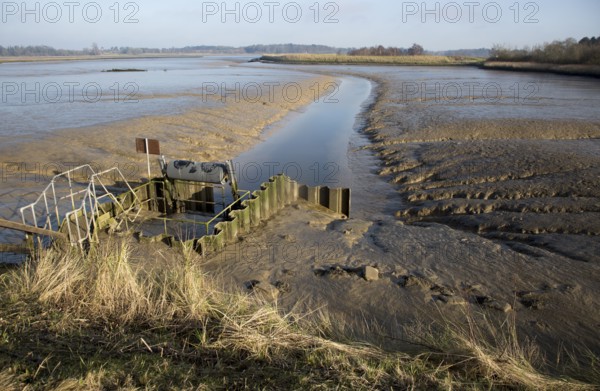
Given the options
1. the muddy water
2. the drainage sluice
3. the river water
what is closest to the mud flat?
the drainage sluice

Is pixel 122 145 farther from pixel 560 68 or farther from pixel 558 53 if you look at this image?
pixel 558 53

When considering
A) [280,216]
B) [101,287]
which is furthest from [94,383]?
[280,216]

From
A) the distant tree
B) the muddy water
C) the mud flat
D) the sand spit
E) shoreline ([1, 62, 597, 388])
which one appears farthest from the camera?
the distant tree

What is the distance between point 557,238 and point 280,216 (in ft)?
22.7

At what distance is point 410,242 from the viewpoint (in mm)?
10711

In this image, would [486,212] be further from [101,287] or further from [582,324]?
[101,287]

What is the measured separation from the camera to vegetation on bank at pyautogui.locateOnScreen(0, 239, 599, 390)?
4.61m

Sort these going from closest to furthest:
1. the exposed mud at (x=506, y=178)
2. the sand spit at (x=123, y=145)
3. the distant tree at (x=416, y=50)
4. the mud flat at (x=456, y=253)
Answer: the mud flat at (x=456, y=253) < the exposed mud at (x=506, y=178) < the sand spit at (x=123, y=145) < the distant tree at (x=416, y=50)

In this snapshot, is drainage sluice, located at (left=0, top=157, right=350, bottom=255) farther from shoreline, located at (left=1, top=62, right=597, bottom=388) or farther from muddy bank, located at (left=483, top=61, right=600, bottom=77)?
muddy bank, located at (left=483, top=61, right=600, bottom=77)

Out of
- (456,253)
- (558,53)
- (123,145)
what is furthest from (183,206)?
(558,53)

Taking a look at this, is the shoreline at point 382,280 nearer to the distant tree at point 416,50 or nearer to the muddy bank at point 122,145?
the muddy bank at point 122,145

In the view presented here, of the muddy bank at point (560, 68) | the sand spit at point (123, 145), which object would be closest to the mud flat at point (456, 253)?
the sand spit at point (123, 145)

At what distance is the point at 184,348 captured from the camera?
5188 mm

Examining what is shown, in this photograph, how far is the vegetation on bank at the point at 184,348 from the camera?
15.1 ft
